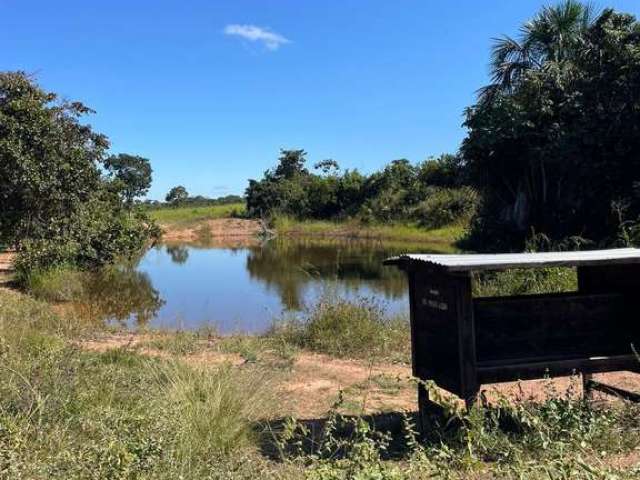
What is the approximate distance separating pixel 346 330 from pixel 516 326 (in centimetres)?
407

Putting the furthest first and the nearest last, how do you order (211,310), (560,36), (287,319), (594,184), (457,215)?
(457,215)
(560,36)
(594,184)
(211,310)
(287,319)

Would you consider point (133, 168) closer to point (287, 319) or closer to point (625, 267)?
point (287, 319)

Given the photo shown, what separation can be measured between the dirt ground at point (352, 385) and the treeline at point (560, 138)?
156 inches

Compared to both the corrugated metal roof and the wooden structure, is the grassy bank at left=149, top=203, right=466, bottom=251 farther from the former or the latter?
the corrugated metal roof

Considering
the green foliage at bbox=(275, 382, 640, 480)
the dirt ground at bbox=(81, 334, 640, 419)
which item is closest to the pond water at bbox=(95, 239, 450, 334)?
the dirt ground at bbox=(81, 334, 640, 419)

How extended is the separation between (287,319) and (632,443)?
6190 mm

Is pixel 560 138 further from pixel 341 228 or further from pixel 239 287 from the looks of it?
pixel 341 228

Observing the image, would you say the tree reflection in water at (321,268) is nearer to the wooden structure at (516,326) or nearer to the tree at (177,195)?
the wooden structure at (516,326)

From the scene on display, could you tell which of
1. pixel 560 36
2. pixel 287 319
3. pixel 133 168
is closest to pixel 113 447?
pixel 287 319

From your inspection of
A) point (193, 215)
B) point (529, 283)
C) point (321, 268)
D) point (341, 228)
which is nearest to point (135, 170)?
point (193, 215)

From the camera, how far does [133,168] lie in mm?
66500

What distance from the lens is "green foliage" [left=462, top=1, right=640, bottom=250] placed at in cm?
1522

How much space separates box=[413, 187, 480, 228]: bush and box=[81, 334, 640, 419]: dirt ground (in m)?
28.2

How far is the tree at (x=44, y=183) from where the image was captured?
532 inches
